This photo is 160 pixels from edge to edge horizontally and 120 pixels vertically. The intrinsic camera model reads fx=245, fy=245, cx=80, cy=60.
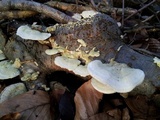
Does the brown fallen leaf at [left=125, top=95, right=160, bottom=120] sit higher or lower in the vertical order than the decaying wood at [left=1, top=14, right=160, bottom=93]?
lower

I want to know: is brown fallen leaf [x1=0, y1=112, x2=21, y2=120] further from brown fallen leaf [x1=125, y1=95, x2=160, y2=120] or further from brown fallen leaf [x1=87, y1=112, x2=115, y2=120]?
brown fallen leaf [x1=125, y1=95, x2=160, y2=120]

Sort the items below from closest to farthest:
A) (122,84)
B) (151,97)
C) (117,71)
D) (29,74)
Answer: (122,84)
(117,71)
(151,97)
(29,74)

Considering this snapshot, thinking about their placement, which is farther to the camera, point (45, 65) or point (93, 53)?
point (45, 65)

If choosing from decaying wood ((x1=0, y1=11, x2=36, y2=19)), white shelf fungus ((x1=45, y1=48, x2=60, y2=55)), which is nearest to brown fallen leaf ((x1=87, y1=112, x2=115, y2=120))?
white shelf fungus ((x1=45, y1=48, x2=60, y2=55))

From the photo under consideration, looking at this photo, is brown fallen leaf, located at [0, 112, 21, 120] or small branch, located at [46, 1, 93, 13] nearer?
brown fallen leaf, located at [0, 112, 21, 120]

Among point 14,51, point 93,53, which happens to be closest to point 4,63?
point 14,51

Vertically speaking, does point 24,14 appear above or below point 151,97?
above

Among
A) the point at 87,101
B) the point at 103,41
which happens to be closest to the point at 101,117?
the point at 87,101

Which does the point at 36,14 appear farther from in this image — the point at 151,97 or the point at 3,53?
the point at 151,97

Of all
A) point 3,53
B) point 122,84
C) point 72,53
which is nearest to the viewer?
point 122,84
